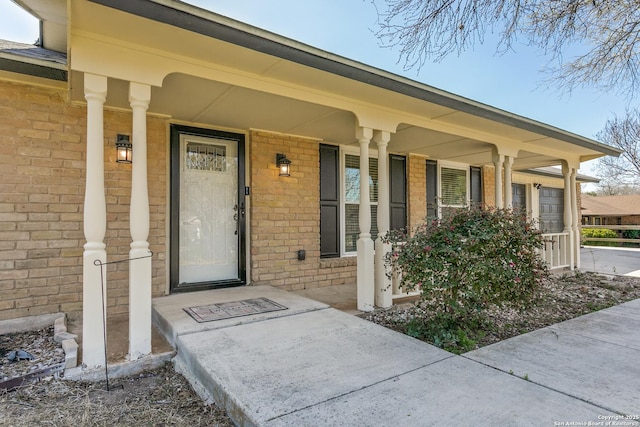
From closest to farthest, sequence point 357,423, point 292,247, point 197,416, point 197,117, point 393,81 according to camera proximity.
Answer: point 357,423 < point 197,416 < point 393,81 < point 197,117 < point 292,247

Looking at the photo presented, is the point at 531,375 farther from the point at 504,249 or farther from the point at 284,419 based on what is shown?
the point at 284,419

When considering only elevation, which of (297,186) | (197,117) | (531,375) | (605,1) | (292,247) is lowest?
(531,375)

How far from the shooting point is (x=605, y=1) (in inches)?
147

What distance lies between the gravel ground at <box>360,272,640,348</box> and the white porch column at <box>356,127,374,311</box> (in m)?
0.19

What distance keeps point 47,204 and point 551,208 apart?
478 inches

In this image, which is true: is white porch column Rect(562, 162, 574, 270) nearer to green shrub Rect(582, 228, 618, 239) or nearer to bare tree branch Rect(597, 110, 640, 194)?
bare tree branch Rect(597, 110, 640, 194)

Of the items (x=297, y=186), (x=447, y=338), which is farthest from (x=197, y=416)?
(x=297, y=186)

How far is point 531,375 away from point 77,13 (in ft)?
12.7

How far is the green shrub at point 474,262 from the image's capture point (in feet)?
10.6

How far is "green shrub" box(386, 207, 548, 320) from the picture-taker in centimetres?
324

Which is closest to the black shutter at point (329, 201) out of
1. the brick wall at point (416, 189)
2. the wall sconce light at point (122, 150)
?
the brick wall at point (416, 189)

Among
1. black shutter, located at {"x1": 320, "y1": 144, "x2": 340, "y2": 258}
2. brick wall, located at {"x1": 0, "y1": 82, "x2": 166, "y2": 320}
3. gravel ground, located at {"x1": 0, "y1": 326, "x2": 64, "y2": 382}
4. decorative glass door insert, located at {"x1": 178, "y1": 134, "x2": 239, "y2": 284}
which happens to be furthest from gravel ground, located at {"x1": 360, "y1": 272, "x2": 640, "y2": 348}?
brick wall, located at {"x1": 0, "y1": 82, "x2": 166, "y2": 320}

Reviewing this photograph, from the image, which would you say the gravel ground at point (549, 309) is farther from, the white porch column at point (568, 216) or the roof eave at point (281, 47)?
the roof eave at point (281, 47)

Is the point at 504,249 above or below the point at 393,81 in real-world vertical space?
below
